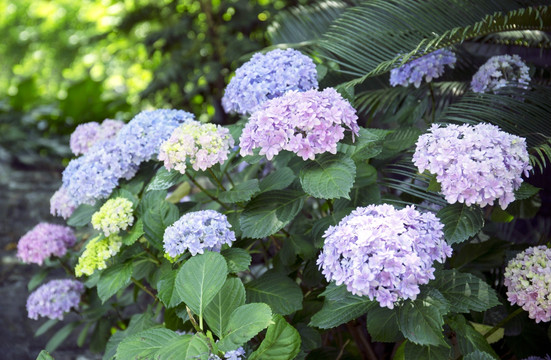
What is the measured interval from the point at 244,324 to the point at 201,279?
131mm

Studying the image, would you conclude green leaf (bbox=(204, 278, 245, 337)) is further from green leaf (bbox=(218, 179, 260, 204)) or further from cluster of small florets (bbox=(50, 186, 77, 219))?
cluster of small florets (bbox=(50, 186, 77, 219))

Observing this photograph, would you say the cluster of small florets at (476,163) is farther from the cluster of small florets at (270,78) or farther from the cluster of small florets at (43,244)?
the cluster of small florets at (43,244)

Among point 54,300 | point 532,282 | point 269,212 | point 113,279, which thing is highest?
point 269,212

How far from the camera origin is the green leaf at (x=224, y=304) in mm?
1152

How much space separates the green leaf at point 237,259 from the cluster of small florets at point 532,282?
59 cm

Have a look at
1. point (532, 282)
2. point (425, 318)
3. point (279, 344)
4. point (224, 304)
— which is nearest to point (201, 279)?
point (224, 304)

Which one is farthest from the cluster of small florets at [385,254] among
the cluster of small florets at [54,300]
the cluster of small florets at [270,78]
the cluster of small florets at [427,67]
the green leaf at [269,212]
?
the cluster of small florets at [54,300]

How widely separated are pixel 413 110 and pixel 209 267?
93cm

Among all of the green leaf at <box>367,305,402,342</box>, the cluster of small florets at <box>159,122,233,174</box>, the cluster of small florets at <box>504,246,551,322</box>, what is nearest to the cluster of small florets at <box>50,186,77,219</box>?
the cluster of small florets at <box>159,122,233,174</box>

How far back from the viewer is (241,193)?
1.35m

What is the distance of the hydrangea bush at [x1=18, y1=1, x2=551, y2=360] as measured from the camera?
1.08 metres

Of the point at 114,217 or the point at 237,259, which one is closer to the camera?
the point at 237,259

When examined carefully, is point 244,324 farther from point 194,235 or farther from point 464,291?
point 464,291

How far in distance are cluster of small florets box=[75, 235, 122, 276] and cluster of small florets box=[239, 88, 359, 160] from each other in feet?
1.54
